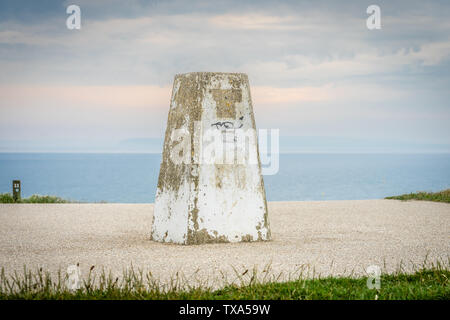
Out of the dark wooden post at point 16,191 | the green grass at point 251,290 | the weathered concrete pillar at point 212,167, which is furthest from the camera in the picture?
the dark wooden post at point 16,191

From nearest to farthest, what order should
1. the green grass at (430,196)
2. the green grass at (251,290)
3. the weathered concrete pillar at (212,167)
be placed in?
the green grass at (251,290) < the weathered concrete pillar at (212,167) < the green grass at (430,196)

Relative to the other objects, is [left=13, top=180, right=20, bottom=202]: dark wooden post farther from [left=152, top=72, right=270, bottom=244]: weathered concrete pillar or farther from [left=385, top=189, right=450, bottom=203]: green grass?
[left=385, top=189, right=450, bottom=203]: green grass

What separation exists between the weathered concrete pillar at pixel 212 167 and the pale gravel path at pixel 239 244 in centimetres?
34

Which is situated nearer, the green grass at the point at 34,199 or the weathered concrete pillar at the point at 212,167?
the weathered concrete pillar at the point at 212,167

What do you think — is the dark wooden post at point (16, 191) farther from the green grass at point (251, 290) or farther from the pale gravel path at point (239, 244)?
→ the green grass at point (251, 290)

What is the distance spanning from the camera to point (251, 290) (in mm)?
6055

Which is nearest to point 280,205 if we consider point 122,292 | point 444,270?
point 444,270

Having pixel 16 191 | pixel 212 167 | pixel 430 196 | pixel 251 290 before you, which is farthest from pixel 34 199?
pixel 251 290

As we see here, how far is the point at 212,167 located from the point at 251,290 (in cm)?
359

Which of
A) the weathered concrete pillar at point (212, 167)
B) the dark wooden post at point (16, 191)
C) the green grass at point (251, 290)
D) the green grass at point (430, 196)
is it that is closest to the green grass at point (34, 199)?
the dark wooden post at point (16, 191)

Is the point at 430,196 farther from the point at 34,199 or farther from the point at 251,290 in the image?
the point at 251,290

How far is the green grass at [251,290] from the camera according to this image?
575 centimetres

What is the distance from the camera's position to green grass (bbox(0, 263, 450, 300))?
5746mm
